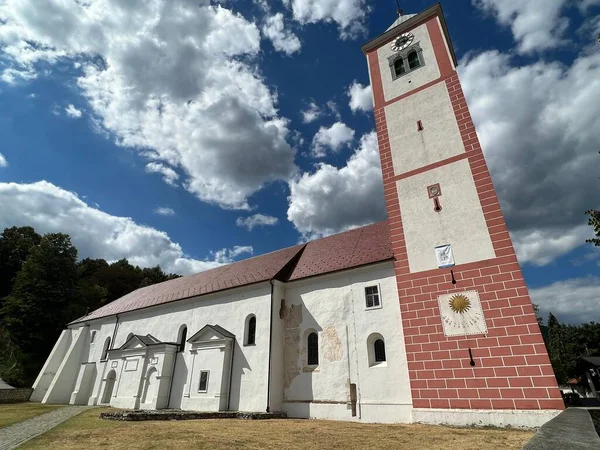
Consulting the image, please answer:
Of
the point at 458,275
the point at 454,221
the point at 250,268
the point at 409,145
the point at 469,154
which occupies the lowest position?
the point at 458,275

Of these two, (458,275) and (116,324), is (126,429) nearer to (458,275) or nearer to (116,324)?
(458,275)

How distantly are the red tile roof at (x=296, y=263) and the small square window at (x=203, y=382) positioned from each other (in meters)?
4.71

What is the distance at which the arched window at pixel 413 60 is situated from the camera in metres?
18.8

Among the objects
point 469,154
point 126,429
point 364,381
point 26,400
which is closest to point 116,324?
point 26,400

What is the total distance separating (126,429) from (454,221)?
14.2 meters

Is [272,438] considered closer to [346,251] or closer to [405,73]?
[346,251]

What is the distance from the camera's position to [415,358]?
43.3 ft

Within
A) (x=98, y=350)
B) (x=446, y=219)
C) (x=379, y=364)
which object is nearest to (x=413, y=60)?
(x=446, y=219)

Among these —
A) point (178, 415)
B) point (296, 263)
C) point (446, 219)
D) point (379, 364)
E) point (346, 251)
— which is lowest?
point (178, 415)

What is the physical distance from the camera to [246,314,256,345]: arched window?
18.5 m

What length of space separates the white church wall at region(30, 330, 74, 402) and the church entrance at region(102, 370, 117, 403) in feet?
25.6

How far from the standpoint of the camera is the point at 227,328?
19.7 m

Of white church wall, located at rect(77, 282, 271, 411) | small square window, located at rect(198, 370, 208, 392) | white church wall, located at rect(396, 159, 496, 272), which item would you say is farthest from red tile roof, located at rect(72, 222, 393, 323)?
small square window, located at rect(198, 370, 208, 392)

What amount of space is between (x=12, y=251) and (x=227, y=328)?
48674 millimetres
